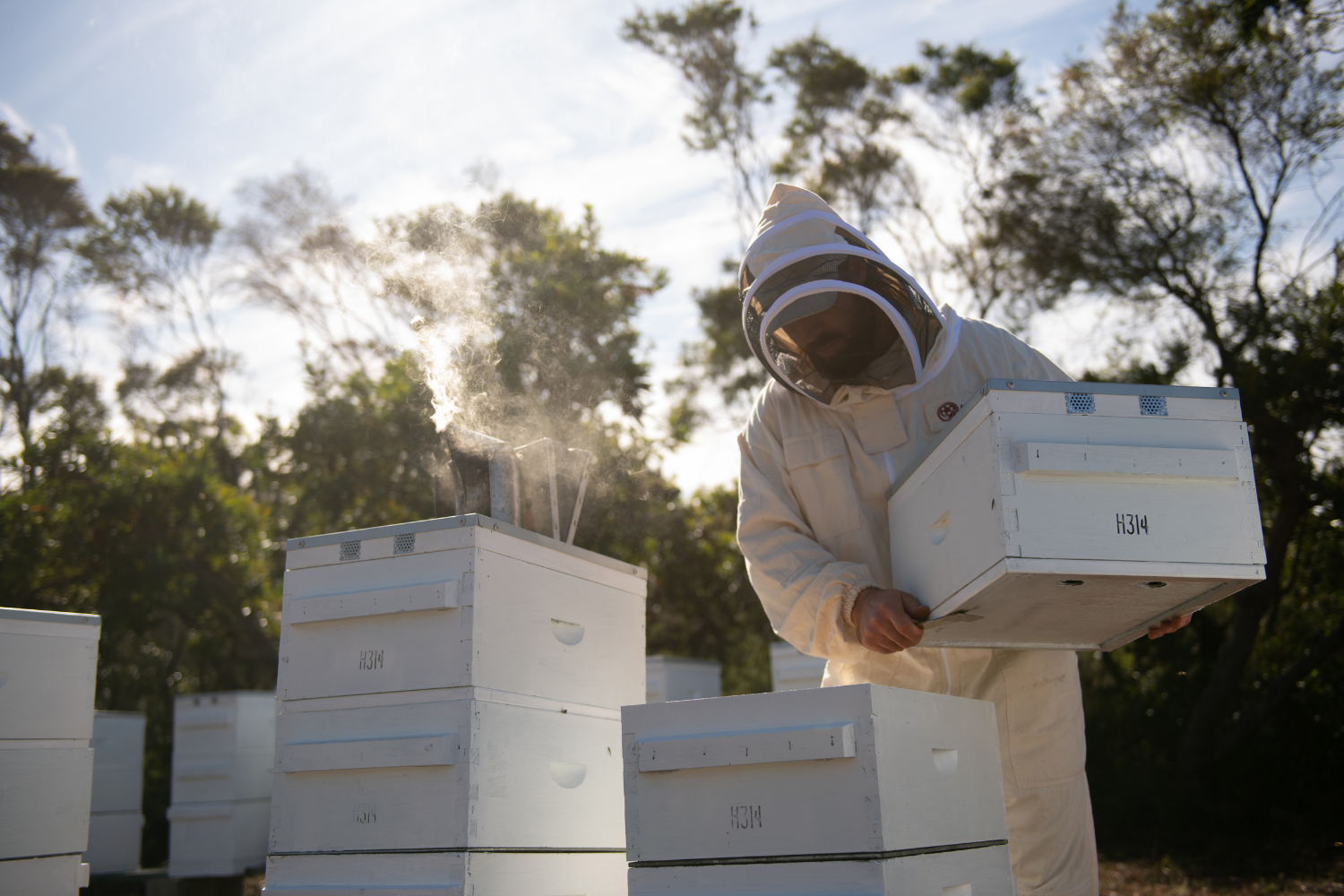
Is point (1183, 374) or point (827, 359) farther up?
point (1183, 374)

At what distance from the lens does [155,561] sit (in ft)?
29.0

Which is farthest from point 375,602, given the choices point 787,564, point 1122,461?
point 1122,461

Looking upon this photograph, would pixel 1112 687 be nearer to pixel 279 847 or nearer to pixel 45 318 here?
pixel 279 847

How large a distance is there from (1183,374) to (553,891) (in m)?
7.28

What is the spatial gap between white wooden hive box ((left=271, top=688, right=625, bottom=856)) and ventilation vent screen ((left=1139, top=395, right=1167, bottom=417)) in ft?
5.40

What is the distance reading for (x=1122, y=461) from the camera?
1780mm

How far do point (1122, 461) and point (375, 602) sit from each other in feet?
6.00

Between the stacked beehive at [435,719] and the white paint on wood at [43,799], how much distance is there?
96cm

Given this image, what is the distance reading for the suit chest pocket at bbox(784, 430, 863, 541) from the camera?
2.61 metres

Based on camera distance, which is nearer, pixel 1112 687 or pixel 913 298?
pixel 913 298

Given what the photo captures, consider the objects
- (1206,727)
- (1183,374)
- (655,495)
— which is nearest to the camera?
(1206,727)

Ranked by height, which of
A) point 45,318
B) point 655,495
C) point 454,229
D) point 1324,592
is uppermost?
point 45,318

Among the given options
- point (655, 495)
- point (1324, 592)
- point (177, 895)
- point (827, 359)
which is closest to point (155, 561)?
point (177, 895)

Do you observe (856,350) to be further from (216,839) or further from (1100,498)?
(216,839)
